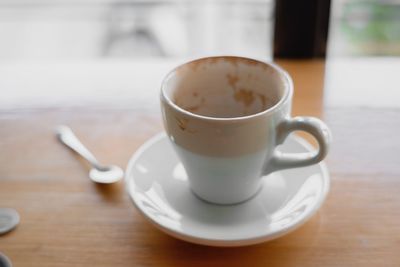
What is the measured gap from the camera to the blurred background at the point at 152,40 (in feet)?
2.38

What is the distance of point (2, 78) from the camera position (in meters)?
0.75

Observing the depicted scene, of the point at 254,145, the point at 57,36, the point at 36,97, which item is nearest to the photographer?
the point at 254,145

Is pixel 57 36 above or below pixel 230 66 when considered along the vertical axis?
below

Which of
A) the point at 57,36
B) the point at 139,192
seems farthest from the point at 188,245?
the point at 57,36

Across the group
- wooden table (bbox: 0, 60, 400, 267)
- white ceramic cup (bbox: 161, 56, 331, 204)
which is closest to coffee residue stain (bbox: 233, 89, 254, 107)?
white ceramic cup (bbox: 161, 56, 331, 204)

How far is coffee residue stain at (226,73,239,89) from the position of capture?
1.85 feet

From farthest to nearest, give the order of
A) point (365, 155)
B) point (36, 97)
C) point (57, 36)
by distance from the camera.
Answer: point (57, 36)
point (36, 97)
point (365, 155)

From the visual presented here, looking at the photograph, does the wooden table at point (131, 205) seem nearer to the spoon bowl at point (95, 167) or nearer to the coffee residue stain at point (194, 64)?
the spoon bowl at point (95, 167)

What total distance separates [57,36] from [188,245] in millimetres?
905

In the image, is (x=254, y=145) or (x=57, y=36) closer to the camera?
(x=254, y=145)

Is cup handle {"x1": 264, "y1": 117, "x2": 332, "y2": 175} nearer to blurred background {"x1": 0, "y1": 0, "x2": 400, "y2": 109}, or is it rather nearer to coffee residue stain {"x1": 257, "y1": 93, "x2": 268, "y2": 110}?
coffee residue stain {"x1": 257, "y1": 93, "x2": 268, "y2": 110}

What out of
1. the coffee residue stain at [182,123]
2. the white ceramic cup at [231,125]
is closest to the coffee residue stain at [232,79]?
the white ceramic cup at [231,125]

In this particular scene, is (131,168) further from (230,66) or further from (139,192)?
(230,66)

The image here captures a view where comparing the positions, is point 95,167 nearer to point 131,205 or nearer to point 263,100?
point 131,205
